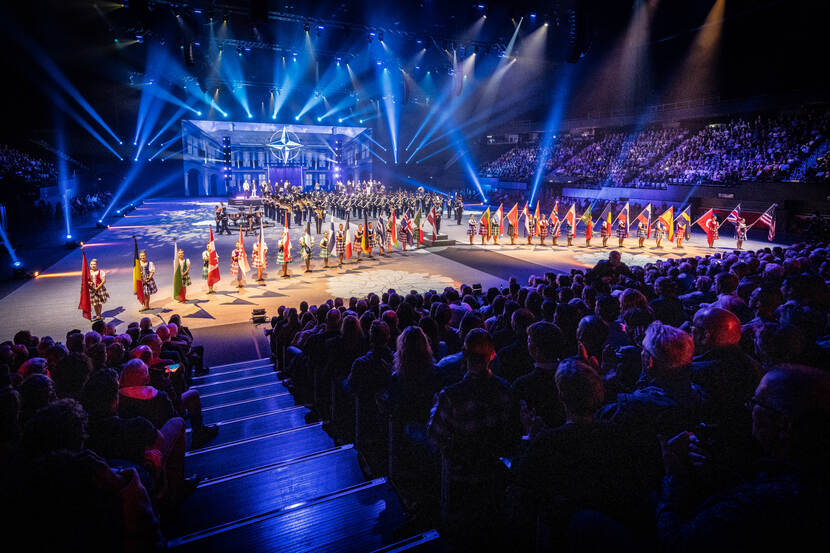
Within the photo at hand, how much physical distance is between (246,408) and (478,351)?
12.9 ft

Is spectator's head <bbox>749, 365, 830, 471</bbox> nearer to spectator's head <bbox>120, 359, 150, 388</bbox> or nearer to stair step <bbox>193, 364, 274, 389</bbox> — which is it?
spectator's head <bbox>120, 359, 150, 388</bbox>

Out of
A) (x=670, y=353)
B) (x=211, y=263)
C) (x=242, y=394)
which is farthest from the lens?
(x=211, y=263)

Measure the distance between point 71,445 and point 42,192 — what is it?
36.5 meters

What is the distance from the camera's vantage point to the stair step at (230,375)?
737 cm

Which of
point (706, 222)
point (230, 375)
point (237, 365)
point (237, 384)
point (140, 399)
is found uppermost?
point (706, 222)

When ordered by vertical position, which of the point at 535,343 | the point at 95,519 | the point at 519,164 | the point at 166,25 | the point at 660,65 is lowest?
the point at 95,519

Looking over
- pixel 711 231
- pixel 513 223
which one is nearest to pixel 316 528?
pixel 513 223

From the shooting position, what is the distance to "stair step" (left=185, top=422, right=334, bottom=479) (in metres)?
4.02

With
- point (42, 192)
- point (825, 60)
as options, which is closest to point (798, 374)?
point (825, 60)

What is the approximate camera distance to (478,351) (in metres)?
3.00

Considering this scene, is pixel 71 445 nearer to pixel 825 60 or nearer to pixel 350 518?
pixel 350 518

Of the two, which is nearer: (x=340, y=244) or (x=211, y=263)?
(x=211, y=263)

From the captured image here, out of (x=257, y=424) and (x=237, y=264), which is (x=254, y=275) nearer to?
(x=237, y=264)

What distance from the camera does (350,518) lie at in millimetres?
3021
